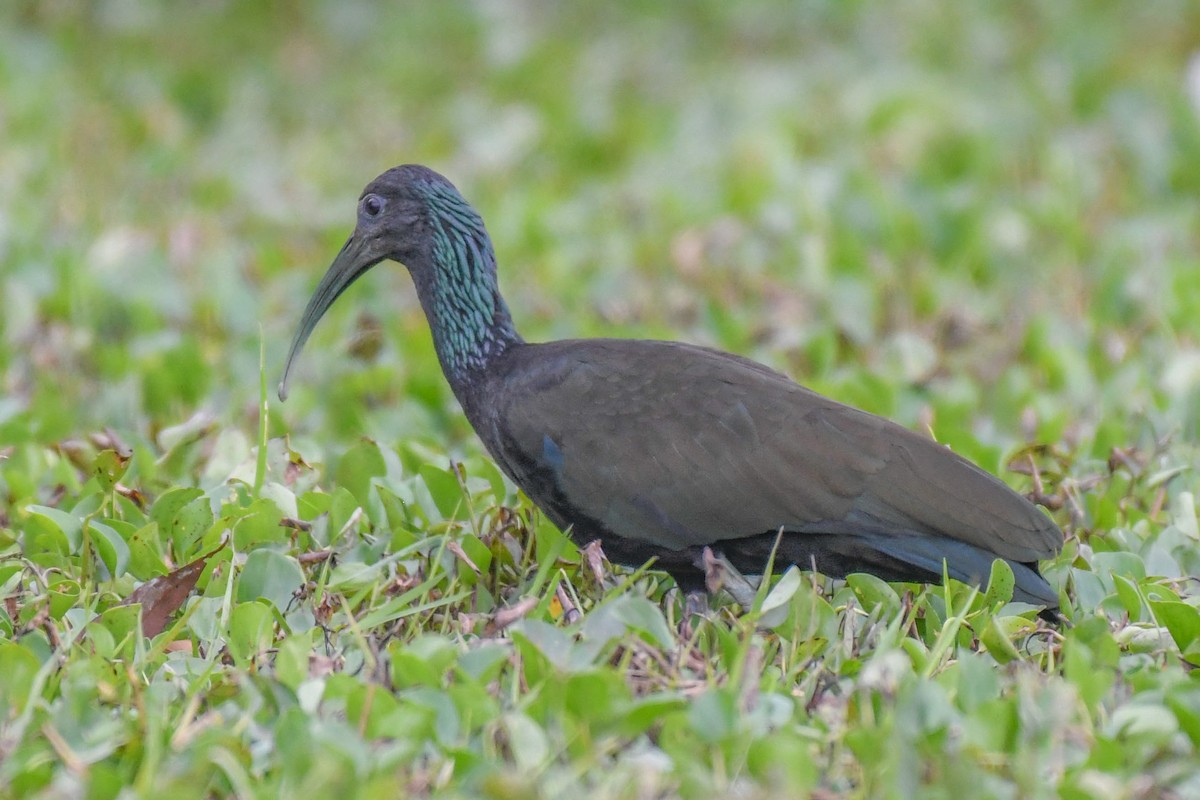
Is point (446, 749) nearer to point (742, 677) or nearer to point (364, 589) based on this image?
point (742, 677)

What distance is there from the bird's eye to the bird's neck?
0.64 feet

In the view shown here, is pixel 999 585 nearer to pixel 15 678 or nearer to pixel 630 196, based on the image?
pixel 15 678

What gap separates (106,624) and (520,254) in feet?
14.2

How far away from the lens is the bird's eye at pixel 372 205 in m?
5.18

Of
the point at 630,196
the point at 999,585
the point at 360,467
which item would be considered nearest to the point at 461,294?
the point at 360,467

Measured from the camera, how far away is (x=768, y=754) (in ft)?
11.2

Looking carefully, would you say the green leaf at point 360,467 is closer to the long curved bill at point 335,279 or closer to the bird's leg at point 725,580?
the long curved bill at point 335,279

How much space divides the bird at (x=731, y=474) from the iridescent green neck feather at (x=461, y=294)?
138 mm

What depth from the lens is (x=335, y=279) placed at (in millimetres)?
5293

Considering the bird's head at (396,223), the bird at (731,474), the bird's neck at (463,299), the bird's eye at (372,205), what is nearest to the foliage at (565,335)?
the bird at (731,474)

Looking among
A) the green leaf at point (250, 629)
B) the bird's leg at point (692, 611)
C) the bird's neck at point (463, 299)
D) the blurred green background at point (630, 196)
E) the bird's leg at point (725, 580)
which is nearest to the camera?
the green leaf at point (250, 629)

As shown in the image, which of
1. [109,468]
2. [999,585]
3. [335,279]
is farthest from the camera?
[335,279]

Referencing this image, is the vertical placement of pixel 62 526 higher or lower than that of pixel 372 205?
lower

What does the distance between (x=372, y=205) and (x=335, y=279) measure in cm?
26
